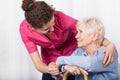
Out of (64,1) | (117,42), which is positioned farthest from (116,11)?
(64,1)

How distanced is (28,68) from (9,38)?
0.26m

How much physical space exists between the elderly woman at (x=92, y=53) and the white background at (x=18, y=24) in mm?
518

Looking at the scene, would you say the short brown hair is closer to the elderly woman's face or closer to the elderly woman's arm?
the elderly woman's face

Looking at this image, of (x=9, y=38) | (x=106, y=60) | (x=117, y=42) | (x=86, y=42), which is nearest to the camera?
(x=106, y=60)

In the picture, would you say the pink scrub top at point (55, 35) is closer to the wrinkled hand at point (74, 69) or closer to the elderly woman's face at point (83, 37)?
the elderly woman's face at point (83, 37)

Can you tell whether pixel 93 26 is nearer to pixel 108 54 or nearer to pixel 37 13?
pixel 108 54

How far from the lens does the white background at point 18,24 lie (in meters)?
2.00

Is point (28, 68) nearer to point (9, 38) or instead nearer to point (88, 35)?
point (9, 38)

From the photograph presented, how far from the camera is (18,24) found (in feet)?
6.89

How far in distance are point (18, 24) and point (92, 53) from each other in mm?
778

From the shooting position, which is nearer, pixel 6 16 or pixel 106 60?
pixel 106 60

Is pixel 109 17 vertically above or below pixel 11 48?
above

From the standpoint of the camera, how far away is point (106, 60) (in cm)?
138

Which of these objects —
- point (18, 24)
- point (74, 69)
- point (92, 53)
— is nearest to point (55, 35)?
point (92, 53)
